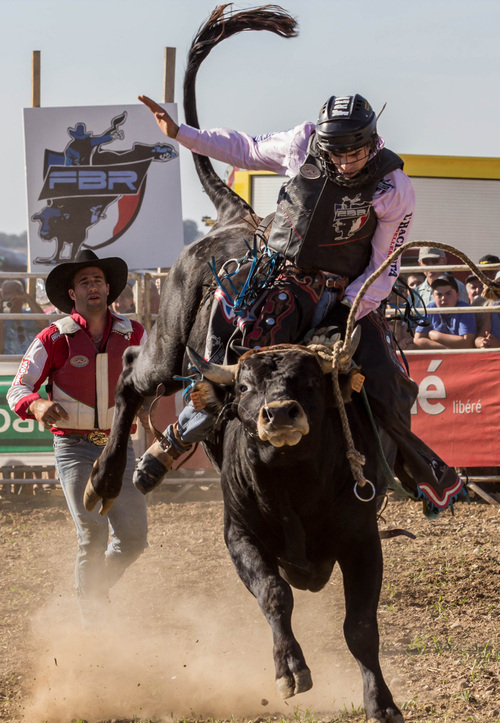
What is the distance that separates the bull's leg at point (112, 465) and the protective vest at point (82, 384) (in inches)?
11.0

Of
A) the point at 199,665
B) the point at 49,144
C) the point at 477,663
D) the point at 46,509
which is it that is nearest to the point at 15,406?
the point at 199,665

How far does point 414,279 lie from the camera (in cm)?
1004

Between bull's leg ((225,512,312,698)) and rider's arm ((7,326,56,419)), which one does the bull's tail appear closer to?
rider's arm ((7,326,56,419))

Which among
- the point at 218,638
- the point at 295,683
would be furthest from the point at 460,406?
the point at 295,683

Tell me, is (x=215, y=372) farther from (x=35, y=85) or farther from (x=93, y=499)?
(x=35, y=85)

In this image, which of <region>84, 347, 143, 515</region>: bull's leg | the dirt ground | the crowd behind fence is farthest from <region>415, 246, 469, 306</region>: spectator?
<region>84, 347, 143, 515</region>: bull's leg

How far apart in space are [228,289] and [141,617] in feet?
7.73

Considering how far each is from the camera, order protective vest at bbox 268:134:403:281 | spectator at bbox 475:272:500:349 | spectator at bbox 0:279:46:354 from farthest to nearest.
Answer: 1. spectator at bbox 0:279:46:354
2. spectator at bbox 475:272:500:349
3. protective vest at bbox 268:134:403:281

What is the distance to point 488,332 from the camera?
8.63 m

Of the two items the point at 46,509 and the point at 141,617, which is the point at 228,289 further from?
the point at 46,509

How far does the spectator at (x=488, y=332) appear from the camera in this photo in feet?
28.2

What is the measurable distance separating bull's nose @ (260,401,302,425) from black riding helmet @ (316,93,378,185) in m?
1.31

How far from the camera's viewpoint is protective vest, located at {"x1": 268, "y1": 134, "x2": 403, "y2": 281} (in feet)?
13.7

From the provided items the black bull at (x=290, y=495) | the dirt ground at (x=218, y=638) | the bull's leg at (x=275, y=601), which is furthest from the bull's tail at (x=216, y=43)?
the dirt ground at (x=218, y=638)
